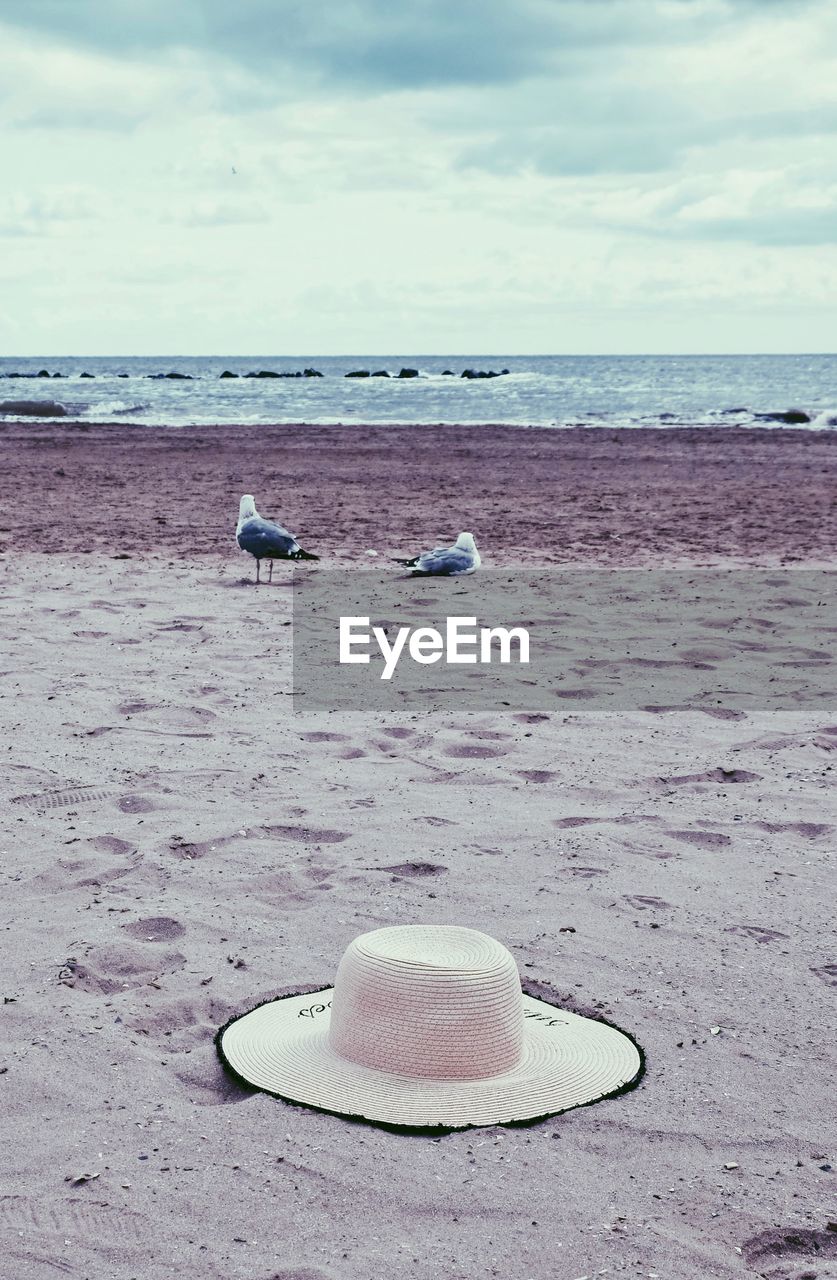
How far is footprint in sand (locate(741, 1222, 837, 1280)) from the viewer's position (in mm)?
2240

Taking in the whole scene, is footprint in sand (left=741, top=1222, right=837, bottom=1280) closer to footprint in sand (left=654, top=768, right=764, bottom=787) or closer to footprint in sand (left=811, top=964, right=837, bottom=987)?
footprint in sand (left=811, top=964, right=837, bottom=987)

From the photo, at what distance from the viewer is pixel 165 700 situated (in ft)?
19.2

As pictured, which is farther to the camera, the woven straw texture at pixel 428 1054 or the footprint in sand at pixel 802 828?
the footprint in sand at pixel 802 828

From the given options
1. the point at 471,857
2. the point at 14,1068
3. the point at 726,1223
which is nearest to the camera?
the point at 726,1223

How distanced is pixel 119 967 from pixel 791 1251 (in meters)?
1.82

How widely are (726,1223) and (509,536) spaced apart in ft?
30.6

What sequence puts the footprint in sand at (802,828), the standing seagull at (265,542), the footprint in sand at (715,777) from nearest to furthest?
the footprint in sand at (802,828) < the footprint in sand at (715,777) < the standing seagull at (265,542)

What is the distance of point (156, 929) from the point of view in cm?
356

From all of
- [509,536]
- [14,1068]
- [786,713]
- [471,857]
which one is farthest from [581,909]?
[509,536]

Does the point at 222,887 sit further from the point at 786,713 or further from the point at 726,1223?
the point at 786,713

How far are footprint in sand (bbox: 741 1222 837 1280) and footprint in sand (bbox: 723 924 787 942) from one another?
129 centimetres

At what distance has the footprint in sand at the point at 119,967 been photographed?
10.6 ft
